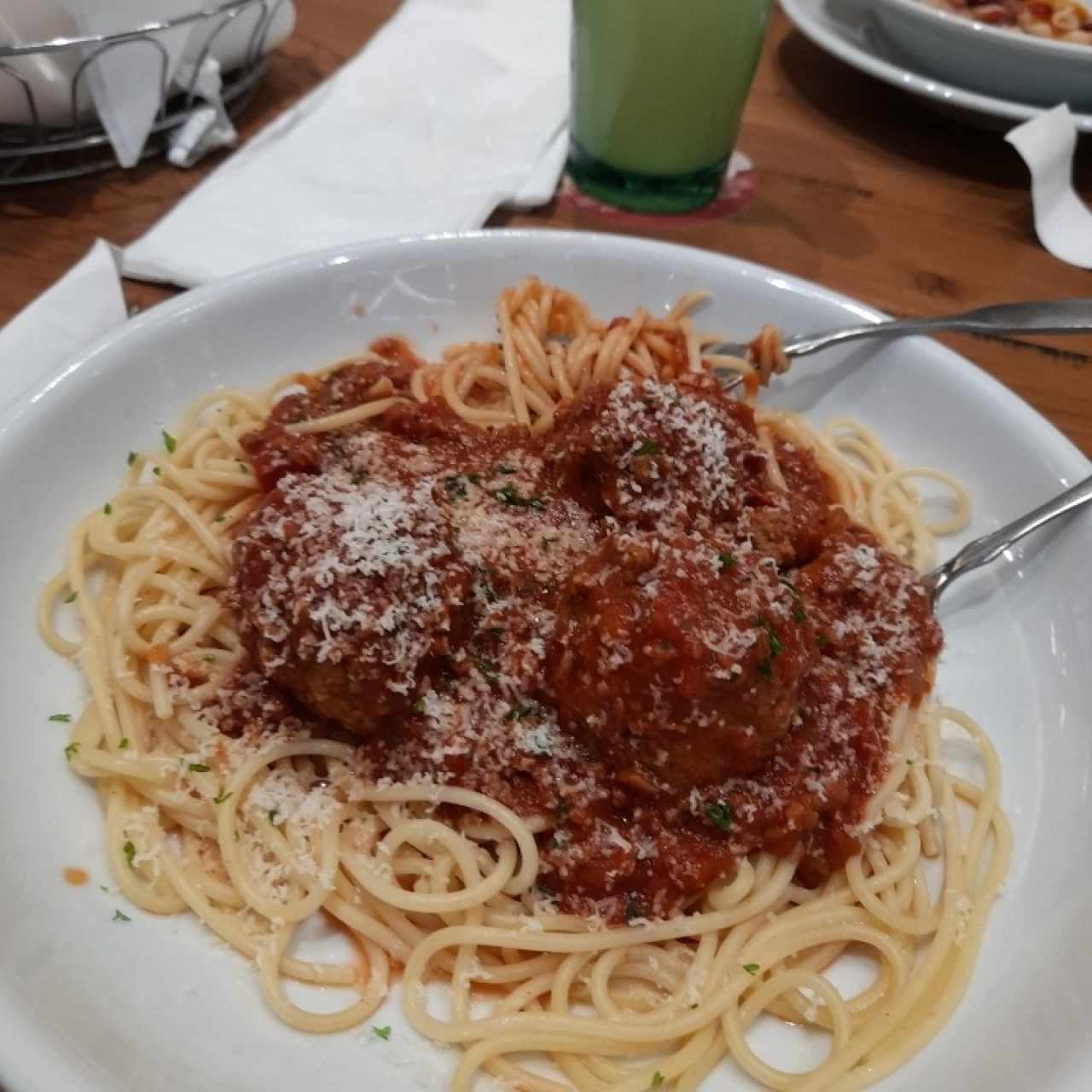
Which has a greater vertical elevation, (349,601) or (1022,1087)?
(349,601)

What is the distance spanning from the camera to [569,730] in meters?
2.50

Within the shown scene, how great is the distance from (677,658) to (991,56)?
4739 mm

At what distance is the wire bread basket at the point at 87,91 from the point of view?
173 inches

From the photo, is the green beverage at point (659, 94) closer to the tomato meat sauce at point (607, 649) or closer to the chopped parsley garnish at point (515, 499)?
the tomato meat sauce at point (607, 649)

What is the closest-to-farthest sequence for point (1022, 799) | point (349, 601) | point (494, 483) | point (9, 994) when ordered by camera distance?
point (9, 994), point (349, 601), point (1022, 799), point (494, 483)

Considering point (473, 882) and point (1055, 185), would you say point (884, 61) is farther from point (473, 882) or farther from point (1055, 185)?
point (473, 882)

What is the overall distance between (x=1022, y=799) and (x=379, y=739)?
1756 mm

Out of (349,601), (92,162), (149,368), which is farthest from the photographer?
(92,162)

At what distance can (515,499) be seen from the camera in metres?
2.97

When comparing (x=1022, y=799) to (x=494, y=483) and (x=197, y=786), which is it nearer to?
(x=494, y=483)

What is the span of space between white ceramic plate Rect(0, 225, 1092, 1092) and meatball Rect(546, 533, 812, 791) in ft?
2.39

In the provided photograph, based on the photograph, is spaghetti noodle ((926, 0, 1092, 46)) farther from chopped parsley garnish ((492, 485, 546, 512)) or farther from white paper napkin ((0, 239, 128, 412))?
white paper napkin ((0, 239, 128, 412))

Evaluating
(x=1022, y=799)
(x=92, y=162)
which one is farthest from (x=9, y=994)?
(x=92, y=162)

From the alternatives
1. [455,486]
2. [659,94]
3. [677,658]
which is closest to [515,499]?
[455,486]
